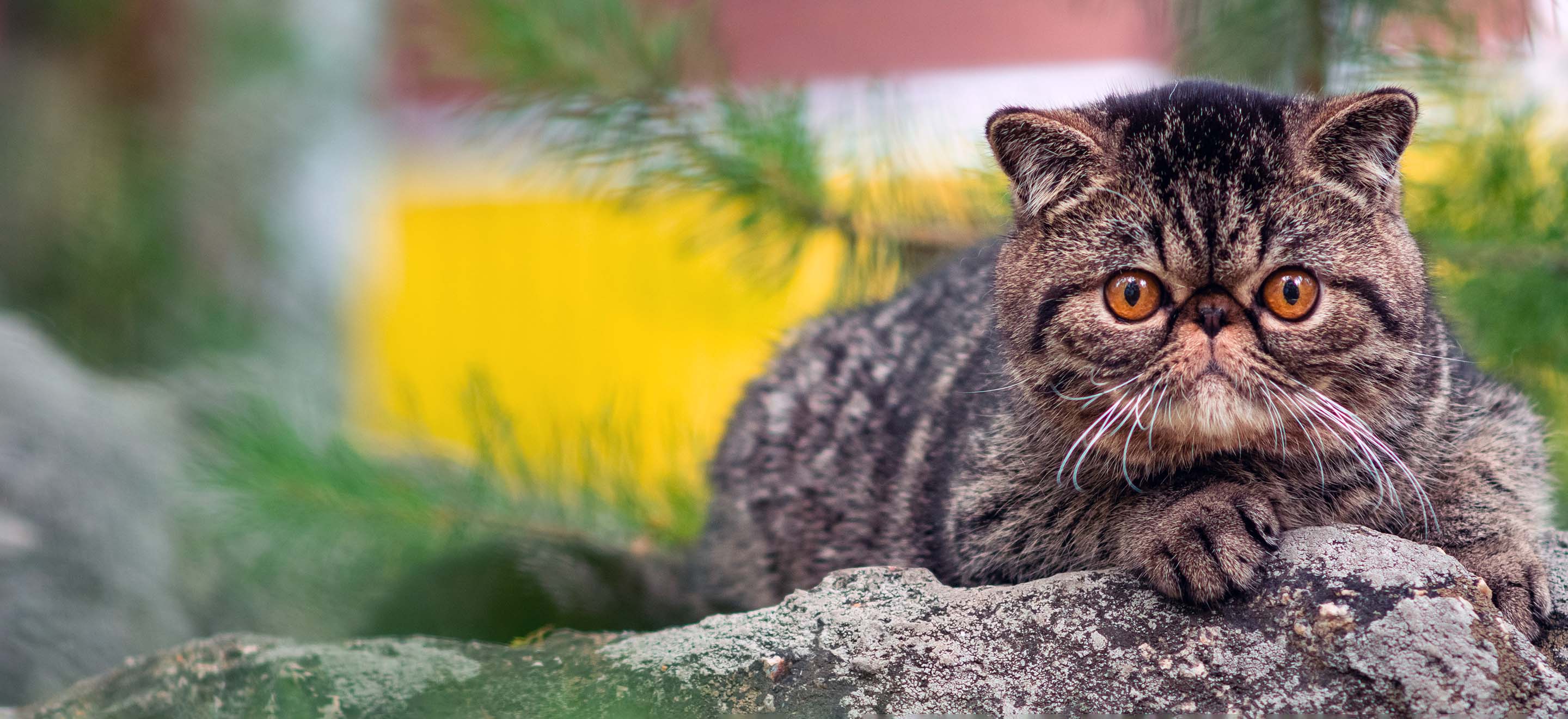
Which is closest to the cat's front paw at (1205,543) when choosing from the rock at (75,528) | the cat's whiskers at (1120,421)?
the cat's whiskers at (1120,421)

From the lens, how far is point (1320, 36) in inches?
103

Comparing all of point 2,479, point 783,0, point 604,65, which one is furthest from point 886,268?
point 783,0

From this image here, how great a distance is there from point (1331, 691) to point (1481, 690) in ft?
0.50

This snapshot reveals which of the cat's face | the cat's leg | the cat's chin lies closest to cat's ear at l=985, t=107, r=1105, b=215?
the cat's face

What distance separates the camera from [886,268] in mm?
3035

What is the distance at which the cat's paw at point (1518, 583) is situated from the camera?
1.50 meters

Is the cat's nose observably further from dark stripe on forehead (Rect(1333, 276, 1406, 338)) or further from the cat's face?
dark stripe on forehead (Rect(1333, 276, 1406, 338))

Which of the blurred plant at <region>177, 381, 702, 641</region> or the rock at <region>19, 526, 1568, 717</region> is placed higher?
the blurred plant at <region>177, 381, 702, 641</region>

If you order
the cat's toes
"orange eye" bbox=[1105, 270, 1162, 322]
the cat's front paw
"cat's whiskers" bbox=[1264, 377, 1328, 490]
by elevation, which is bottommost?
the cat's toes

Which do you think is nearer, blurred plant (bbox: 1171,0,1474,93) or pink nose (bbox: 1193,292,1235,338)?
pink nose (bbox: 1193,292,1235,338)

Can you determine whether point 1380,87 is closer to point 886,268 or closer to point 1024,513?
point 1024,513

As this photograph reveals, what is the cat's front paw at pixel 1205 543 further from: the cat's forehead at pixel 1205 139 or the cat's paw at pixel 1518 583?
the cat's forehead at pixel 1205 139

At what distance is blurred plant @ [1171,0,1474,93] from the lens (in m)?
2.57

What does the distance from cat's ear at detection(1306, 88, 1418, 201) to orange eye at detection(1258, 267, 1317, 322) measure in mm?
176
